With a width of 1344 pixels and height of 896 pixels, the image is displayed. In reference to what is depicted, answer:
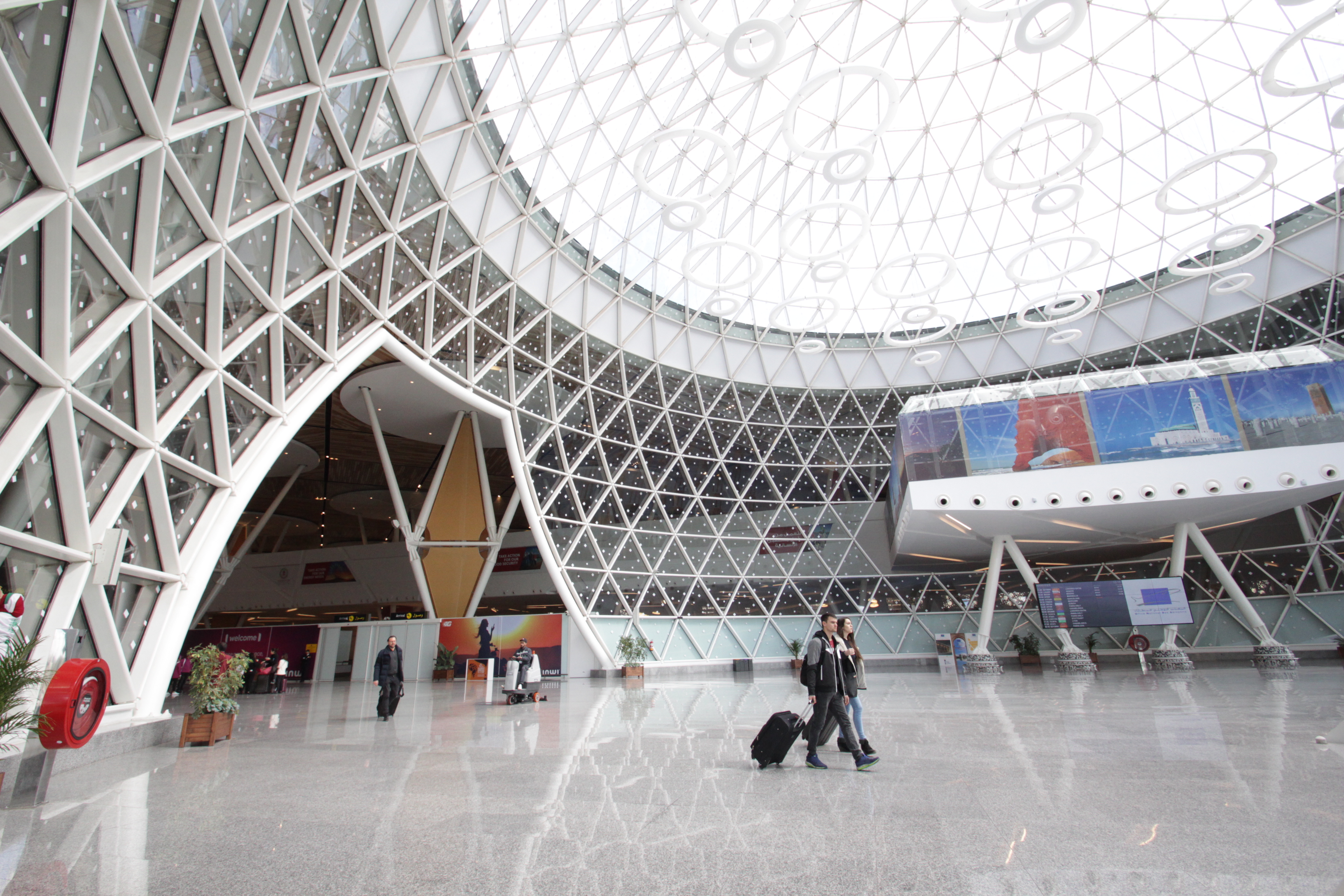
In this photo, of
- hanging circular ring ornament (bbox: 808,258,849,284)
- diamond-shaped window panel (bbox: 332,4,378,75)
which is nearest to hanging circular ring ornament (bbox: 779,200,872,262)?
hanging circular ring ornament (bbox: 808,258,849,284)

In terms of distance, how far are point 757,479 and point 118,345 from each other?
35.1 m

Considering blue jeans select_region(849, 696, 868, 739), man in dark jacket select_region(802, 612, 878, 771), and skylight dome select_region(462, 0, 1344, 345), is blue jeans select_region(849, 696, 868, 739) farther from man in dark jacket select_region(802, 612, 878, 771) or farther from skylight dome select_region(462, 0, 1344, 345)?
skylight dome select_region(462, 0, 1344, 345)

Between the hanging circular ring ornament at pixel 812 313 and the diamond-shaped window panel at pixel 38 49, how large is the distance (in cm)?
2216

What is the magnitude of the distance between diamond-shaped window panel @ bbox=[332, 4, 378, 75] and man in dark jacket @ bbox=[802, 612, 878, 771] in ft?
55.5

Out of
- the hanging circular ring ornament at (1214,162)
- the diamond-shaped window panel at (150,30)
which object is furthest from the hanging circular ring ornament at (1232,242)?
the diamond-shaped window panel at (150,30)

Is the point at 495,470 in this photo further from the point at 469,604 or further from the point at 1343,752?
the point at 1343,752

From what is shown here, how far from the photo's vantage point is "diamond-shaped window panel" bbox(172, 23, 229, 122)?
39.2ft

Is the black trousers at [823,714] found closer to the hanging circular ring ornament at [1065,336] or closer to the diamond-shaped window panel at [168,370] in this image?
the diamond-shaped window panel at [168,370]

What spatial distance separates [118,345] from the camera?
11508 millimetres

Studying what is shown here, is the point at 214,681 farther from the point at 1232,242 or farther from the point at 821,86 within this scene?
the point at 1232,242

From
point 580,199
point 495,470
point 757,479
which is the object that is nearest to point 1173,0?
point 580,199

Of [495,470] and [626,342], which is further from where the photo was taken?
[495,470]

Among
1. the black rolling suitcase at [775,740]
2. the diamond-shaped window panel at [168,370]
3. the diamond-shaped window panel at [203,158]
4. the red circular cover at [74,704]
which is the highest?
the diamond-shaped window panel at [203,158]

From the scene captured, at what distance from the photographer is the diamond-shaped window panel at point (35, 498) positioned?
919cm
